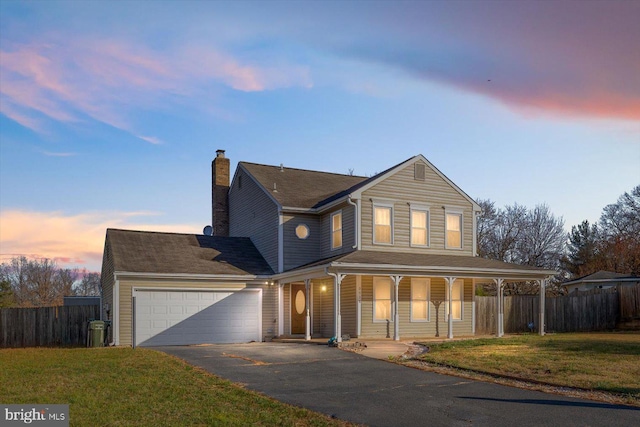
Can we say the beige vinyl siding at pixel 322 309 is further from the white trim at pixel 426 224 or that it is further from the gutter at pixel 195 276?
the white trim at pixel 426 224

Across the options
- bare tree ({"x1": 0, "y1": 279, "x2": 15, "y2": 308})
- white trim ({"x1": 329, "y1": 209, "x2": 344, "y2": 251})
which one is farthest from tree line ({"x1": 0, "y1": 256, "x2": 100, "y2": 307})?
white trim ({"x1": 329, "y1": 209, "x2": 344, "y2": 251})

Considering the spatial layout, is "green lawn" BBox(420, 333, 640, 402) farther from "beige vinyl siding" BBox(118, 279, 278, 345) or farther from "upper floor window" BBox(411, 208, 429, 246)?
"beige vinyl siding" BBox(118, 279, 278, 345)

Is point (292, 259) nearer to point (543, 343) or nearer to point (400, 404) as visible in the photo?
point (543, 343)

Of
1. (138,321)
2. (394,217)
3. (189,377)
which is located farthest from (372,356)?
(138,321)

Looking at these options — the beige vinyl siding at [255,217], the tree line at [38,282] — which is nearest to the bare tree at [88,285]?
the tree line at [38,282]

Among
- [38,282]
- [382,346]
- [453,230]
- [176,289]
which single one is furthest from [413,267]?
[38,282]

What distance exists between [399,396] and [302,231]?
15.6 meters

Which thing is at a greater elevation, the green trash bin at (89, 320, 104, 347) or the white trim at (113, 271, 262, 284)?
the white trim at (113, 271, 262, 284)

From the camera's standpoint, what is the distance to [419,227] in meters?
26.0

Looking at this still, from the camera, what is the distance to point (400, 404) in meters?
10.8

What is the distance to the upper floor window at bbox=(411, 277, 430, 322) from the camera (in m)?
24.8

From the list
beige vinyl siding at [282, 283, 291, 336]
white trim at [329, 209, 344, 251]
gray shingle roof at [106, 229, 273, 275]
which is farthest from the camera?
beige vinyl siding at [282, 283, 291, 336]

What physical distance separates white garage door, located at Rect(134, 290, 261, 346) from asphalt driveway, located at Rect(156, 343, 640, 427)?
8.02 metres

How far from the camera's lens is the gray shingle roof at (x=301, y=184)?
88.2ft
